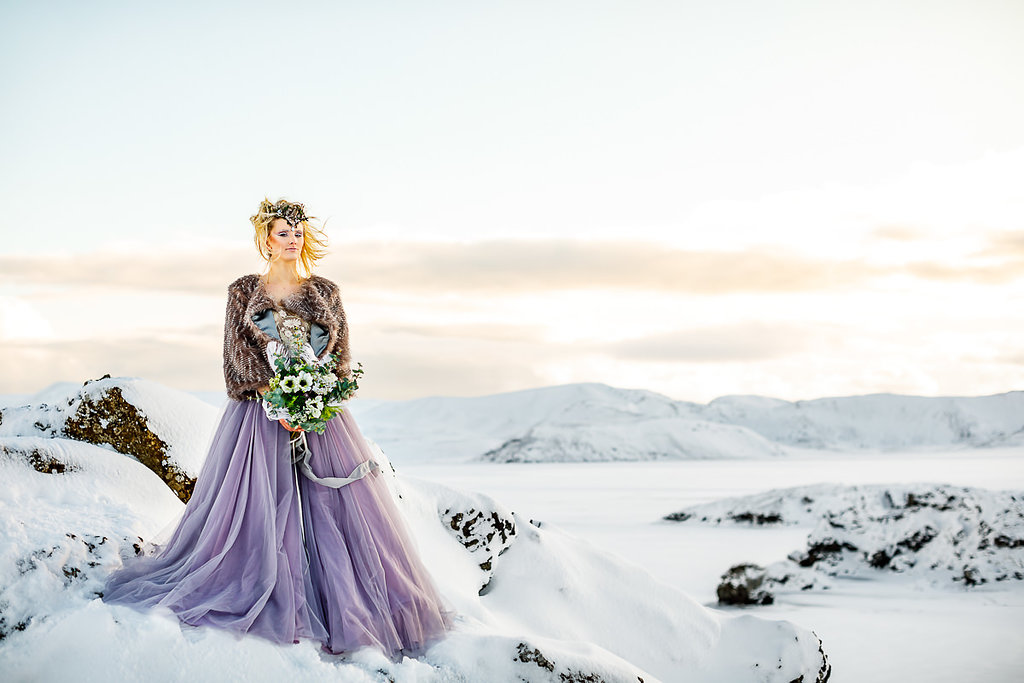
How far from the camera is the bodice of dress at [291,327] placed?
4.71 metres

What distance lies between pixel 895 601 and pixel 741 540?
5.22 meters

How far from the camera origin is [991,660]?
754 cm


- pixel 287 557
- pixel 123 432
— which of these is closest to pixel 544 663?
pixel 287 557

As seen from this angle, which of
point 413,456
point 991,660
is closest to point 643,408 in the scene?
point 413,456

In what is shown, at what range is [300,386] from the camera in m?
4.43

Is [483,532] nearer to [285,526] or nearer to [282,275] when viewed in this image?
[285,526]

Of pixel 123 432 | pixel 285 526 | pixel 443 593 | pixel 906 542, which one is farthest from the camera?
pixel 906 542

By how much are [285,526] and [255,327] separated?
1093 mm

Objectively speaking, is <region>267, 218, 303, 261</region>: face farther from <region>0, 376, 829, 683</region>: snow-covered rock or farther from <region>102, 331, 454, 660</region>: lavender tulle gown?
<region>0, 376, 829, 683</region>: snow-covered rock

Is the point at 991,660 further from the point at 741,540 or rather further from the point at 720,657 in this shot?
the point at 741,540

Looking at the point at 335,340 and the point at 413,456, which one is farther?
the point at 413,456

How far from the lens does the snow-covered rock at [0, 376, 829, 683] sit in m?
3.93

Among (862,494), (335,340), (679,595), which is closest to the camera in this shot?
(335,340)

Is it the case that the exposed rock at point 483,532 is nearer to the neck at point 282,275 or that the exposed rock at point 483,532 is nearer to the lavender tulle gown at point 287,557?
the lavender tulle gown at point 287,557
